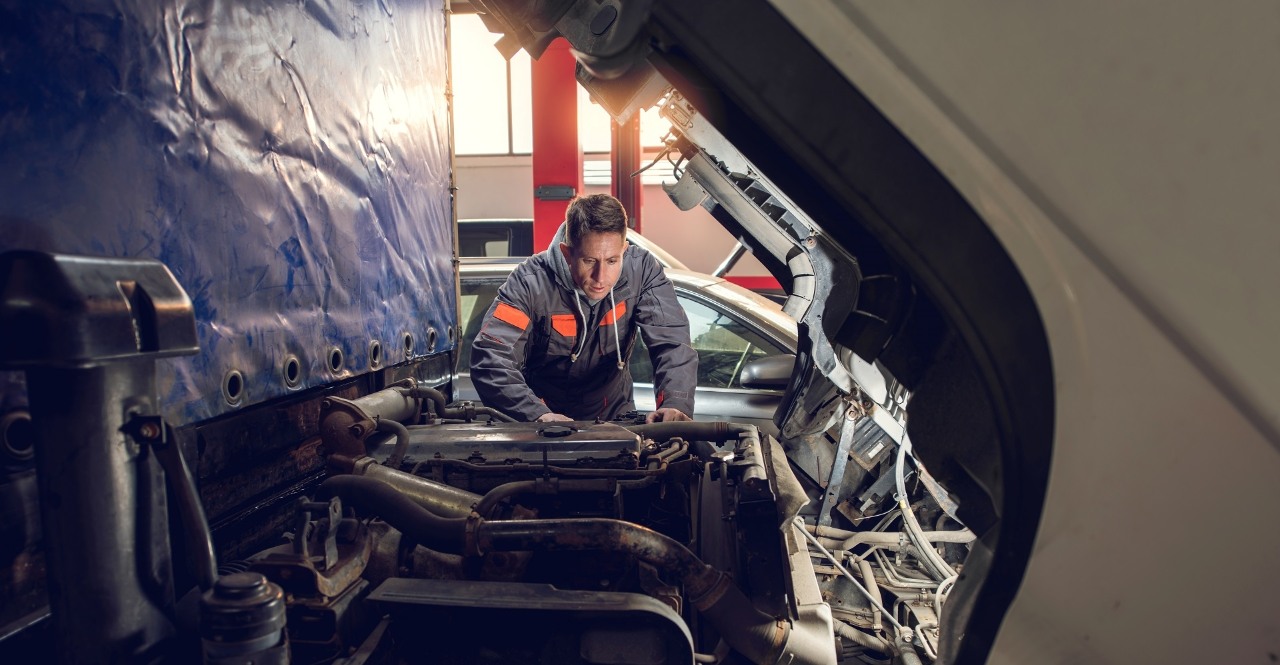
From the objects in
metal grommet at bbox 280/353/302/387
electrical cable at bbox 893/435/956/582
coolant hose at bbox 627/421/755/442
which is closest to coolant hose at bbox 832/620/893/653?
electrical cable at bbox 893/435/956/582

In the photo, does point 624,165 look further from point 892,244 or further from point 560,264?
point 892,244

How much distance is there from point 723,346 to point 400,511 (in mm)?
2894

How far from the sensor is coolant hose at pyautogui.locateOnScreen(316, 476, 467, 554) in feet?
4.86

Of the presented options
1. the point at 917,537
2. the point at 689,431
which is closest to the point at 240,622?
the point at 689,431

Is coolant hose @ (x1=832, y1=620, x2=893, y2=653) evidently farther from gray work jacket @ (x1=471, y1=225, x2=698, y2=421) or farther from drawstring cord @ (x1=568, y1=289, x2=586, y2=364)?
drawstring cord @ (x1=568, y1=289, x2=586, y2=364)

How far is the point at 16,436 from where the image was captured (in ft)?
3.12

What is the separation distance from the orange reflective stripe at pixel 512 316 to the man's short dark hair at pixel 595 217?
379 mm

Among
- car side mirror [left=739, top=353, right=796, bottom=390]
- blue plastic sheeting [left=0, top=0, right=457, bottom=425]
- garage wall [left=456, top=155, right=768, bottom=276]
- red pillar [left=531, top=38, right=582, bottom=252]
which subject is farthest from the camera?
garage wall [left=456, top=155, right=768, bottom=276]

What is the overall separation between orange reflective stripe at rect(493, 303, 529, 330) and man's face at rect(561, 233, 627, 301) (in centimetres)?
29

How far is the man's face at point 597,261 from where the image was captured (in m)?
3.00

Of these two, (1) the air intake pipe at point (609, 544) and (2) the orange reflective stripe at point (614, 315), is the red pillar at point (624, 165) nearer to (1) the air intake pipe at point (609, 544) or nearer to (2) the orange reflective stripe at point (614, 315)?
(2) the orange reflective stripe at point (614, 315)

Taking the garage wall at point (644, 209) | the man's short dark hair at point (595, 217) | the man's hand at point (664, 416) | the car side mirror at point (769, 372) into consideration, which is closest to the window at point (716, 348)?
the car side mirror at point (769, 372)

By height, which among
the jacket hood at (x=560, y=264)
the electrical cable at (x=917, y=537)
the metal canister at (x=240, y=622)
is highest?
the jacket hood at (x=560, y=264)

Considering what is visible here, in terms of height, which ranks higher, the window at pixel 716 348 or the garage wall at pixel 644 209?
the garage wall at pixel 644 209
